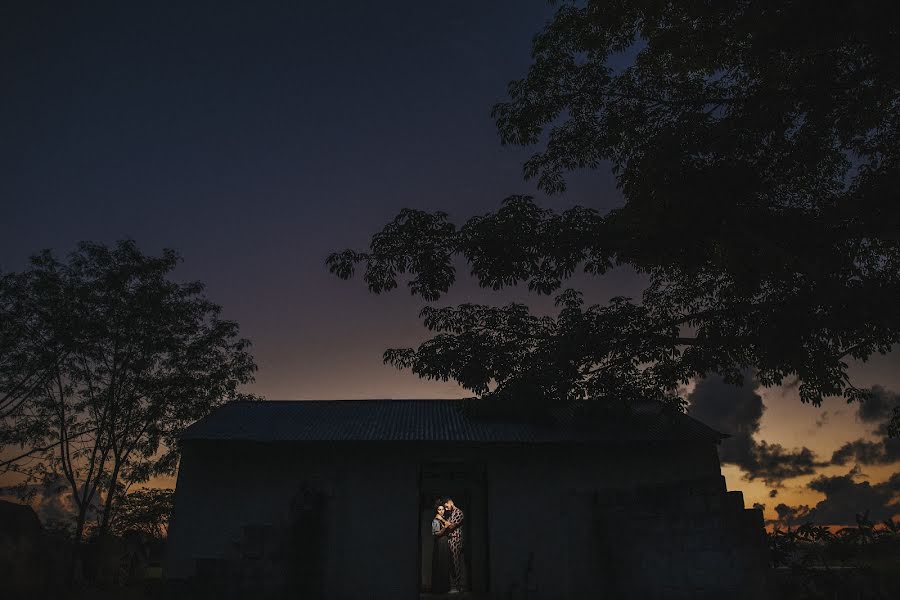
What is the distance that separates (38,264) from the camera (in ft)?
62.2

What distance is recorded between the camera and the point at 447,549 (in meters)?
23.8

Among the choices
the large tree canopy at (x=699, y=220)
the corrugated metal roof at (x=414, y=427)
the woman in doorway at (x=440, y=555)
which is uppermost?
the large tree canopy at (x=699, y=220)

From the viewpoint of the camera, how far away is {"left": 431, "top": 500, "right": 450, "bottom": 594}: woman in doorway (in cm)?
2278

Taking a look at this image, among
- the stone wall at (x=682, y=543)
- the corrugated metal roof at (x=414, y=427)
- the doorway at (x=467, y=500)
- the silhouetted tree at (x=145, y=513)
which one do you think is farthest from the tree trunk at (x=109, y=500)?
the stone wall at (x=682, y=543)

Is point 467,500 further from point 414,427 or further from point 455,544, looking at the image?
point 414,427

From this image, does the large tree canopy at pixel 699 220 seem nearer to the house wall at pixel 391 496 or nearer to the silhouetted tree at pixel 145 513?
the house wall at pixel 391 496

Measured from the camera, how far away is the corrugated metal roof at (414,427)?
1451 cm

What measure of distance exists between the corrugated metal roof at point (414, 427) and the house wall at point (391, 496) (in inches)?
17.4

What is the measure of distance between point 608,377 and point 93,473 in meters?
18.7

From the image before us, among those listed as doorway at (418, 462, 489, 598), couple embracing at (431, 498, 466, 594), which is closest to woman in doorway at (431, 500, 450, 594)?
couple embracing at (431, 498, 466, 594)

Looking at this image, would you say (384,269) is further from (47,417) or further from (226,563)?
(47,417)

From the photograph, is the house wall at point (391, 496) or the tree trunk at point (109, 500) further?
the tree trunk at point (109, 500)

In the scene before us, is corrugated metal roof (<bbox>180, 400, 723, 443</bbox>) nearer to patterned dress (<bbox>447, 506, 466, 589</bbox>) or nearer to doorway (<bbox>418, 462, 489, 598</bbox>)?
doorway (<bbox>418, 462, 489, 598</bbox>)

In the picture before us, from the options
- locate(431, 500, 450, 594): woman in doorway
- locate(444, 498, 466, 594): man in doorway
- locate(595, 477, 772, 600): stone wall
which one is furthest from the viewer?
locate(444, 498, 466, 594): man in doorway
